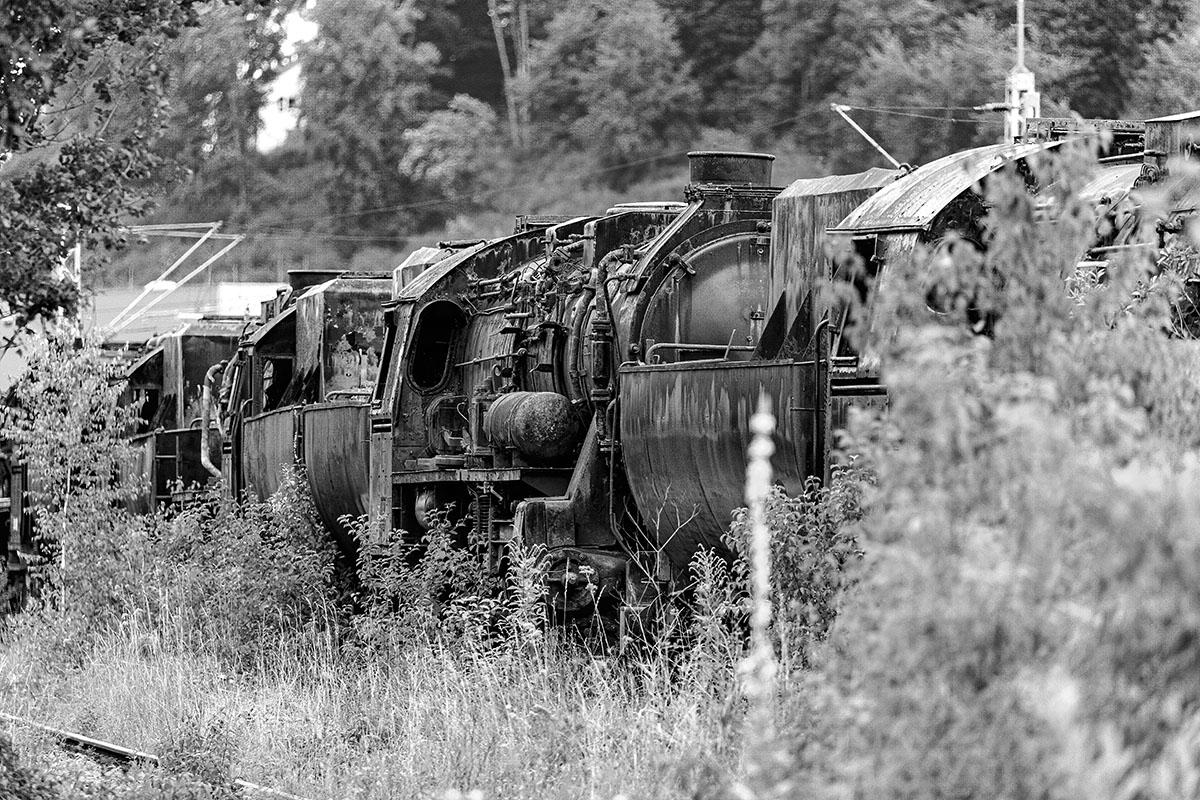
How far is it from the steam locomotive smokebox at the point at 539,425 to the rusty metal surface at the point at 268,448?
4.80 metres

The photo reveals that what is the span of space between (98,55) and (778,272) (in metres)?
4.88

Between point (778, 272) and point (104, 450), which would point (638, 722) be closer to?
point (778, 272)

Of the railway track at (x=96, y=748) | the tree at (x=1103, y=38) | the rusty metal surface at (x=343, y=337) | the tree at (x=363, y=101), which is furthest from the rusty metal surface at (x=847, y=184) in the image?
the tree at (x=363, y=101)

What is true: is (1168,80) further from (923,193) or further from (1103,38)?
(923,193)

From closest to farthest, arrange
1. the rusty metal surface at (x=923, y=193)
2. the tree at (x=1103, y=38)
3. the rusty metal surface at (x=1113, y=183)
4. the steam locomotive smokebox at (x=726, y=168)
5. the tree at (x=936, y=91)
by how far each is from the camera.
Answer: the rusty metal surface at (x=923, y=193) → the rusty metal surface at (x=1113, y=183) → the steam locomotive smokebox at (x=726, y=168) → the tree at (x=936, y=91) → the tree at (x=1103, y=38)

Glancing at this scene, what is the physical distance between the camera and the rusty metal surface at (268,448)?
64.1 feet

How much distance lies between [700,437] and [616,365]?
2.23m

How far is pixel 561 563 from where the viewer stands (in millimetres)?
13875

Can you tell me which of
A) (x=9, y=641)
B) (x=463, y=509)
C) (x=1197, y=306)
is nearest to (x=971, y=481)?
(x=1197, y=306)

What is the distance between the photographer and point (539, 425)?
14.5 metres

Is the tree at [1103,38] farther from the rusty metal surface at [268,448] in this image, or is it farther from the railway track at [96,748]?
the railway track at [96,748]

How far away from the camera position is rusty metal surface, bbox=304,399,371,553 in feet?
57.8

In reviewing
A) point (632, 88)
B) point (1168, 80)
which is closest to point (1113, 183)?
point (1168, 80)

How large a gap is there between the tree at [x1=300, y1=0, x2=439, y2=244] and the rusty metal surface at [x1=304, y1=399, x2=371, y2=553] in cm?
5193
